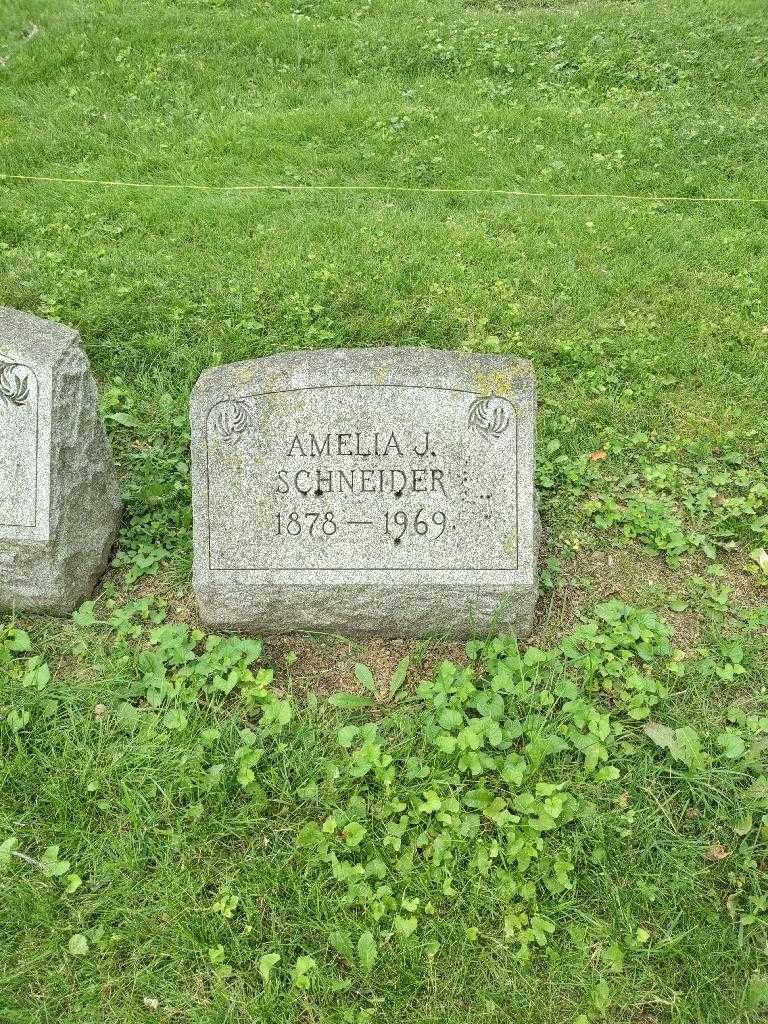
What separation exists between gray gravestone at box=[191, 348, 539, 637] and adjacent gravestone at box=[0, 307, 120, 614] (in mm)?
574

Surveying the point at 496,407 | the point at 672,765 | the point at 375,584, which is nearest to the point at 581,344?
the point at 496,407

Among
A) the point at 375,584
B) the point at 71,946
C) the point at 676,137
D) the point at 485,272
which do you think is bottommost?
the point at 71,946

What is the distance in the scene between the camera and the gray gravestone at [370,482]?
10.6 feet

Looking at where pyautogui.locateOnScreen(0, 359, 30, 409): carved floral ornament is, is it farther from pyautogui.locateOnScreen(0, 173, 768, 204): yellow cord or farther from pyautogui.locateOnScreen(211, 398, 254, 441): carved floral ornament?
pyautogui.locateOnScreen(0, 173, 768, 204): yellow cord

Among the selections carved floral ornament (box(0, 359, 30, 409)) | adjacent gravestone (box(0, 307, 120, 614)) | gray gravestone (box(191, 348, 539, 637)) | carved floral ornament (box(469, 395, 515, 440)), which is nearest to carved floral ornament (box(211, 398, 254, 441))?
gray gravestone (box(191, 348, 539, 637))

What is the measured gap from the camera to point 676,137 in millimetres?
6914

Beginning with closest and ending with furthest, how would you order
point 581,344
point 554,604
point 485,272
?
point 554,604 < point 581,344 < point 485,272

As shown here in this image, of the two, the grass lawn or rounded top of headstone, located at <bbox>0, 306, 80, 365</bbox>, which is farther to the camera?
rounded top of headstone, located at <bbox>0, 306, 80, 365</bbox>

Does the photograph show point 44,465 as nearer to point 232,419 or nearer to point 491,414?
point 232,419

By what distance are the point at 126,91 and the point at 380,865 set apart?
24.5 ft

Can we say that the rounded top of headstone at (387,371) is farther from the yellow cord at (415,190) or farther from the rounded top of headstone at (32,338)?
the yellow cord at (415,190)

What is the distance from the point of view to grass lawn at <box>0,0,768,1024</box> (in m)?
2.51

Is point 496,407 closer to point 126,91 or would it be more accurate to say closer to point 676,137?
point 676,137

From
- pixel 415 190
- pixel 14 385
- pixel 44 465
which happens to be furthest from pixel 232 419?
pixel 415 190
